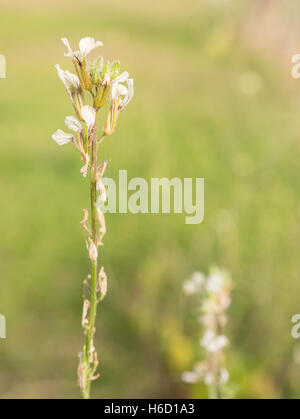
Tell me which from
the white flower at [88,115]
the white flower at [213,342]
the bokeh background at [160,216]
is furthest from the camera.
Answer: the bokeh background at [160,216]

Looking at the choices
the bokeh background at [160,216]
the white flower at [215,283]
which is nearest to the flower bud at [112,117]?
the white flower at [215,283]

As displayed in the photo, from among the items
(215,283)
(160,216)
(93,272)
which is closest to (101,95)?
(93,272)

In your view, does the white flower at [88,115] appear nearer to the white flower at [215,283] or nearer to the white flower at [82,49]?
the white flower at [82,49]

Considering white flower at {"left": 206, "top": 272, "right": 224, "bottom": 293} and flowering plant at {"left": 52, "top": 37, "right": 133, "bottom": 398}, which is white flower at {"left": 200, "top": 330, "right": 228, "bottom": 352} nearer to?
white flower at {"left": 206, "top": 272, "right": 224, "bottom": 293}

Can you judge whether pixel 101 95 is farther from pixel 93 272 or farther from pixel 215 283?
pixel 215 283

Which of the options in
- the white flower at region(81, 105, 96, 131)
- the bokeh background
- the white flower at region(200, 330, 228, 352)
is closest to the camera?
the white flower at region(81, 105, 96, 131)

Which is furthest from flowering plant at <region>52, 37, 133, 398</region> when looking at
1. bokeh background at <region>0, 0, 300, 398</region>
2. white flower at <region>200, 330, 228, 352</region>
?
bokeh background at <region>0, 0, 300, 398</region>

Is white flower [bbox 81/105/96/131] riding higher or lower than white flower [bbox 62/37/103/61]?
lower
